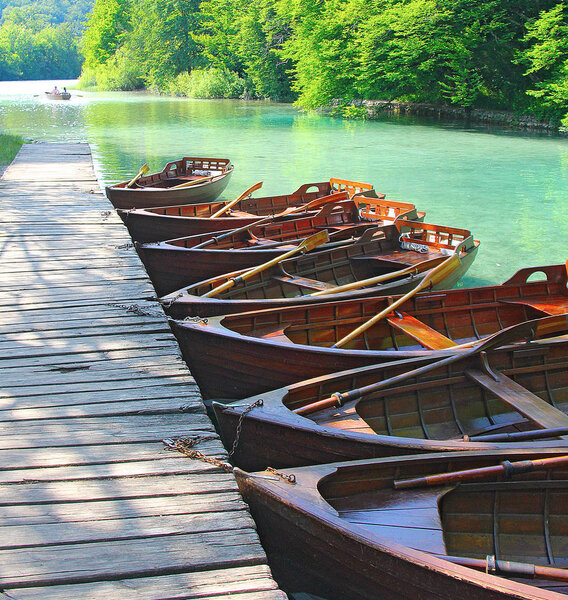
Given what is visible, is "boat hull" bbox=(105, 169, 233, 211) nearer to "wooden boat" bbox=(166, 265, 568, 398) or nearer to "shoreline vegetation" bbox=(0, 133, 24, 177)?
"shoreline vegetation" bbox=(0, 133, 24, 177)

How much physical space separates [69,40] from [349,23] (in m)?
111

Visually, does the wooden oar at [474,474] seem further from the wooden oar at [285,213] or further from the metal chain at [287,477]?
the wooden oar at [285,213]

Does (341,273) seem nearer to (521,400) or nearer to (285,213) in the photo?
(285,213)

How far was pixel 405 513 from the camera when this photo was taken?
3293mm

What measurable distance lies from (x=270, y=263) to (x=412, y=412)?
125 inches

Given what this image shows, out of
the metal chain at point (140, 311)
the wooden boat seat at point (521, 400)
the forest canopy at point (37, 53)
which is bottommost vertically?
the wooden boat seat at point (521, 400)

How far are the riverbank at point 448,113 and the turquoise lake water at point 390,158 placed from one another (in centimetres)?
161

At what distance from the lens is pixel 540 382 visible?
5074mm

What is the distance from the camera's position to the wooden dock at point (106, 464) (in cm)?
271

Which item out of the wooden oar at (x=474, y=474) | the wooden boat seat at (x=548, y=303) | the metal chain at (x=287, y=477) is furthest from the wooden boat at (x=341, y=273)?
the wooden oar at (x=474, y=474)

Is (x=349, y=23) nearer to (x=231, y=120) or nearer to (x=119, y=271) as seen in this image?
(x=231, y=120)

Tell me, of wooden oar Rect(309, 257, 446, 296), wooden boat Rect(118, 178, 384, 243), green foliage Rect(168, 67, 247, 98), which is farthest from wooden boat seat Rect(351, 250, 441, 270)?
green foliage Rect(168, 67, 247, 98)

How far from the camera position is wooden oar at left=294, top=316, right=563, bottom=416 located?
422 centimetres

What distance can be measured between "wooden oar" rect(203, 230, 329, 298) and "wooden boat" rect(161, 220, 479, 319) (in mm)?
70
